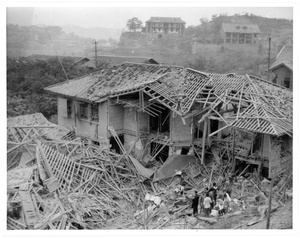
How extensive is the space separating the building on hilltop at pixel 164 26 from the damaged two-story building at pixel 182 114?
1632 inches

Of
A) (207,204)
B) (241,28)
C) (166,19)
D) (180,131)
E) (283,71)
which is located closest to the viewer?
(207,204)

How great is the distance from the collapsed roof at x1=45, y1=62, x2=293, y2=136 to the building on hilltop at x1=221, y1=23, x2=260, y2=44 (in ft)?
143

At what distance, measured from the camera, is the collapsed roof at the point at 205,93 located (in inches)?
784

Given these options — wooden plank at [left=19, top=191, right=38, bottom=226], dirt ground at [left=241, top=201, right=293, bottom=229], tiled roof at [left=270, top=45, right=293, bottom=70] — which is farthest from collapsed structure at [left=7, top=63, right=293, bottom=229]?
tiled roof at [left=270, top=45, right=293, bottom=70]

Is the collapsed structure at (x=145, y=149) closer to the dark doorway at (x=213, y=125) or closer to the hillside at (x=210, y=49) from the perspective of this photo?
the dark doorway at (x=213, y=125)

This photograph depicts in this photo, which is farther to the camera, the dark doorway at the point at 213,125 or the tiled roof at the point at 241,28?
the tiled roof at the point at 241,28

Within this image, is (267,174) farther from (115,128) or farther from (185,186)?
(115,128)

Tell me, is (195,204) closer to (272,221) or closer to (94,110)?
(272,221)

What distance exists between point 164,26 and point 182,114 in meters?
49.3

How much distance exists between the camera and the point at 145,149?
24.2m

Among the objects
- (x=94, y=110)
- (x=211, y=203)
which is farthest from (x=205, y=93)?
(x=211, y=203)

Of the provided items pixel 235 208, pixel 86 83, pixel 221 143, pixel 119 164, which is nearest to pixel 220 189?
pixel 235 208

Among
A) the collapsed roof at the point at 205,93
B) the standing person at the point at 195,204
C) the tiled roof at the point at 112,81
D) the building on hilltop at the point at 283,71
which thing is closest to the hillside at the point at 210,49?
the building on hilltop at the point at 283,71

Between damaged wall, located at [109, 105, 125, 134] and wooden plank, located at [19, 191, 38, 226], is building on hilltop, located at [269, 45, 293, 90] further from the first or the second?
wooden plank, located at [19, 191, 38, 226]
